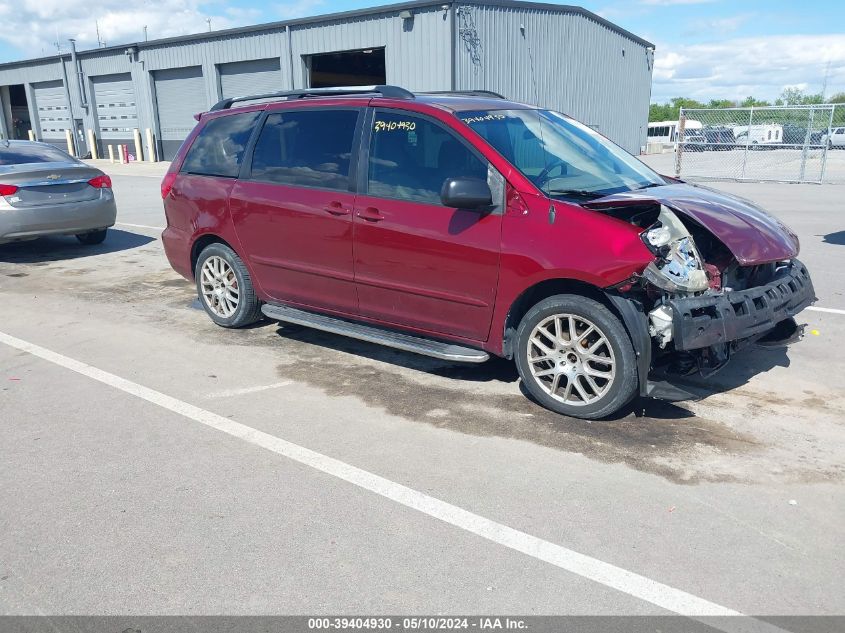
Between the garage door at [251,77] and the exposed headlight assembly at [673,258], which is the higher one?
the garage door at [251,77]

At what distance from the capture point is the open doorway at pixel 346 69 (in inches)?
1169

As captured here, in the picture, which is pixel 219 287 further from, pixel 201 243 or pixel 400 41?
pixel 400 41

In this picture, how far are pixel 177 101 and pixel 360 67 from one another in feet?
26.9

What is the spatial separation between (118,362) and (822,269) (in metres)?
7.70

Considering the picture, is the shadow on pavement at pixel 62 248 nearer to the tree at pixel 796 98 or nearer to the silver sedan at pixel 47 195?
the silver sedan at pixel 47 195

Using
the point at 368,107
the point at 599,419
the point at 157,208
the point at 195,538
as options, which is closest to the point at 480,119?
the point at 368,107

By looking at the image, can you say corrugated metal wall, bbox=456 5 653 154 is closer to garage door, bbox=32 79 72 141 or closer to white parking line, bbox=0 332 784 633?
white parking line, bbox=0 332 784 633

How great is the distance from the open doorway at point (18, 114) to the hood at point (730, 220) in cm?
4688

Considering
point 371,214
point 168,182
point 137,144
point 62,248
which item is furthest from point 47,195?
point 137,144

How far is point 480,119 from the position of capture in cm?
498

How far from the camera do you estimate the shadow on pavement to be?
34.0ft

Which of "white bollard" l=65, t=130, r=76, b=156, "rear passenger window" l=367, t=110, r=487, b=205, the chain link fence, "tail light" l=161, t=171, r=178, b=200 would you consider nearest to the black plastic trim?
"rear passenger window" l=367, t=110, r=487, b=205

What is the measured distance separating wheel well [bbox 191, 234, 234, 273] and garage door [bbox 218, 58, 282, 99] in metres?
21.4

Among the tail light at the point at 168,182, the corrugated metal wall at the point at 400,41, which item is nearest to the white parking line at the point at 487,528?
the tail light at the point at 168,182
